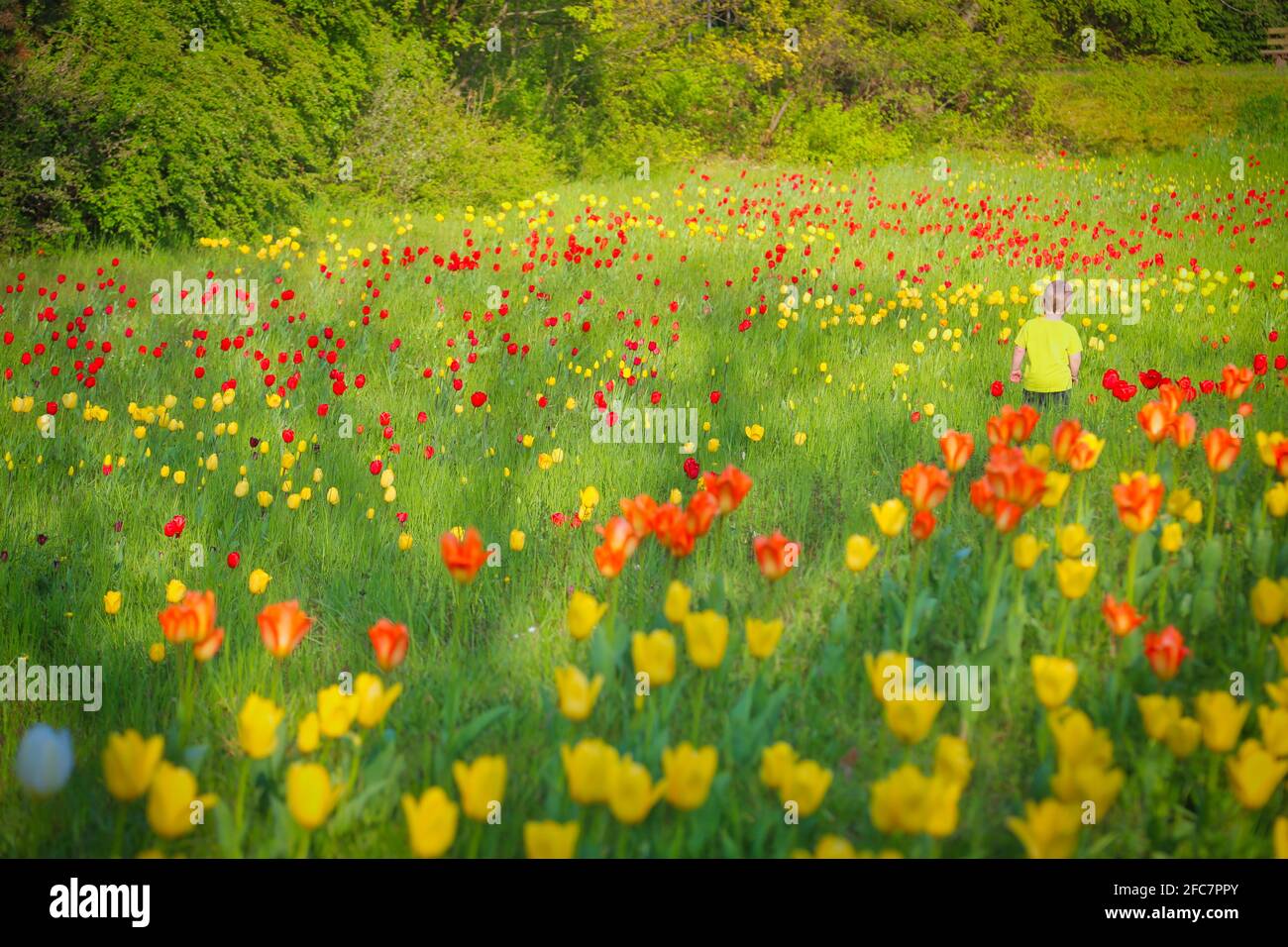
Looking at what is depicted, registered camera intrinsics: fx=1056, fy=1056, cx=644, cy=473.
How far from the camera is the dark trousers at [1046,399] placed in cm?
520

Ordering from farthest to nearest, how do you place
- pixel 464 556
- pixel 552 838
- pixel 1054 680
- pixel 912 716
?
1. pixel 464 556
2. pixel 1054 680
3. pixel 912 716
4. pixel 552 838

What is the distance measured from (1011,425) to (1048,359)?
247cm

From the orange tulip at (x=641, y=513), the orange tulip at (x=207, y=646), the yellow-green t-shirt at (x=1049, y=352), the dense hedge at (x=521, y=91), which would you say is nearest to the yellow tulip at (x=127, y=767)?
the orange tulip at (x=207, y=646)

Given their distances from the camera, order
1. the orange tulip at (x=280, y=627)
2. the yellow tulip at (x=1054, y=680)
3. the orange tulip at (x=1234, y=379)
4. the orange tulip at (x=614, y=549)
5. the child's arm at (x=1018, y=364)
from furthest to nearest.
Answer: the child's arm at (x=1018, y=364)
the orange tulip at (x=1234, y=379)
the orange tulip at (x=614, y=549)
the orange tulip at (x=280, y=627)
the yellow tulip at (x=1054, y=680)

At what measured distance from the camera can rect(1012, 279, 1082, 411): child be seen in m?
5.20

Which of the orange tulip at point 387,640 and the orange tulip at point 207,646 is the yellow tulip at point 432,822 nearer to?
the orange tulip at point 387,640

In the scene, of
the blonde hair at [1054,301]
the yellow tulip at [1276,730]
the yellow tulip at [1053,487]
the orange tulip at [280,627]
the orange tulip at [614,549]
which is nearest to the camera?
the yellow tulip at [1276,730]

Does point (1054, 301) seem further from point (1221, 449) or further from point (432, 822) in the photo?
point (432, 822)

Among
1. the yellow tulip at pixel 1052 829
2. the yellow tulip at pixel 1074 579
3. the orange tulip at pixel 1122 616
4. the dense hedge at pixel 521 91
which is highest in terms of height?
the dense hedge at pixel 521 91

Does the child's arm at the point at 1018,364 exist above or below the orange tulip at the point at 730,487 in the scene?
above

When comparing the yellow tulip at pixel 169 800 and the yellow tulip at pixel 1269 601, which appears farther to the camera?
the yellow tulip at pixel 1269 601

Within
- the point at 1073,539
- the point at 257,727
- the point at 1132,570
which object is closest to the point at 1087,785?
the point at 1073,539

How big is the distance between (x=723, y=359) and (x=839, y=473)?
5.94 feet

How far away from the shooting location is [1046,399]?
524cm
